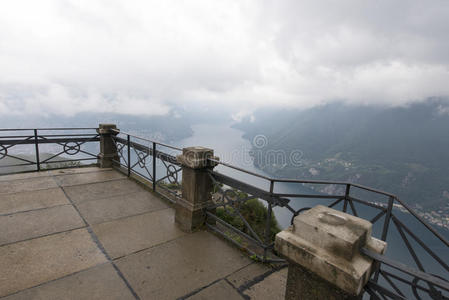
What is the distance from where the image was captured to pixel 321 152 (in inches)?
4852

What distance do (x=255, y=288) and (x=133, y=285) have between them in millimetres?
1489

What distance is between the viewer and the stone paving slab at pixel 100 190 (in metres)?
5.23

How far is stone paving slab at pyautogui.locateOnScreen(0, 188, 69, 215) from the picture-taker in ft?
14.9

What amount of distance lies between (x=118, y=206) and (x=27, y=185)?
276 centimetres

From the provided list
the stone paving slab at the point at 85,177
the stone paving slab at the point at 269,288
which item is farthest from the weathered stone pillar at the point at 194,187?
the stone paving slab at the point at 85,177

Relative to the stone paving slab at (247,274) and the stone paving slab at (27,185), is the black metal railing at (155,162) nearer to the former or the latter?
the stone paving slab at (27,185)

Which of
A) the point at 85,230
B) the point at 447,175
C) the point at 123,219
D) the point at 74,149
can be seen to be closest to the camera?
the point at 85,230

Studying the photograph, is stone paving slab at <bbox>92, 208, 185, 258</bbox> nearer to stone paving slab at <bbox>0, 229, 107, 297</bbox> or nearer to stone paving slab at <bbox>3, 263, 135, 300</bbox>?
stone paving slab at <bbox>0, 229, 107, 297</bbox>

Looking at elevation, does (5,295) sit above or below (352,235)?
below

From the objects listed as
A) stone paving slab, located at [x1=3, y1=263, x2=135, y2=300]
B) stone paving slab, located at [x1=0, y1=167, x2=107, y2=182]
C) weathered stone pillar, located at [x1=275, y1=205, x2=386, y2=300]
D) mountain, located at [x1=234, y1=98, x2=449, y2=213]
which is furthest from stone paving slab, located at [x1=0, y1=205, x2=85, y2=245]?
mountain, located at [x1=234, y1=98, x2=449, y2=213]

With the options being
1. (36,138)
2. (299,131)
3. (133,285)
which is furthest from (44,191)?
(299,131)

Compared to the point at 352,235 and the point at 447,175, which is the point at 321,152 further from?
the point at 352,235

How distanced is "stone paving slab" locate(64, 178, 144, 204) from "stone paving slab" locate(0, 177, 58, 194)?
620mm

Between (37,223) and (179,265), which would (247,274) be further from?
(37,223)
